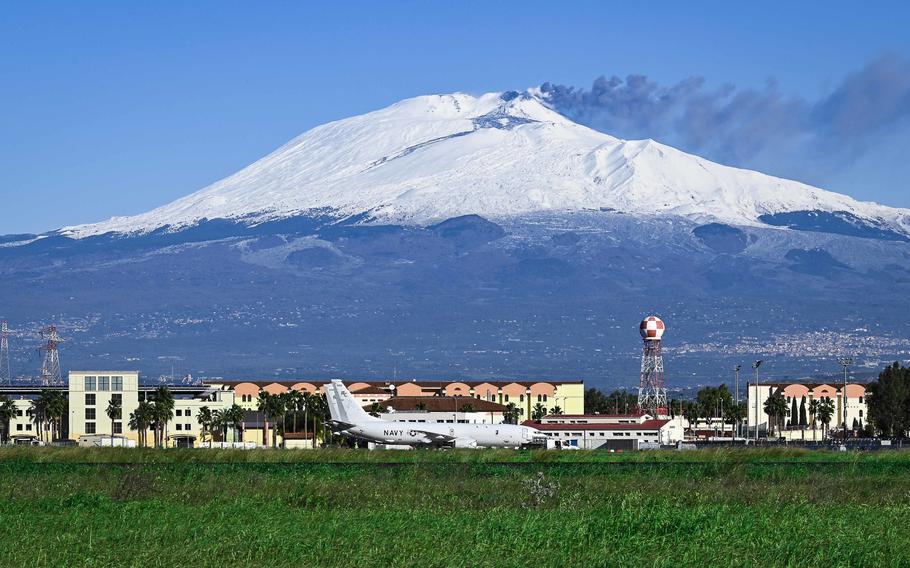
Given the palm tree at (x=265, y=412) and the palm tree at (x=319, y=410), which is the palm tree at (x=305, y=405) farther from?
the palm tree at (x=265, y=412)

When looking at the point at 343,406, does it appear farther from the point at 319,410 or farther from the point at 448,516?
the point at 448,516

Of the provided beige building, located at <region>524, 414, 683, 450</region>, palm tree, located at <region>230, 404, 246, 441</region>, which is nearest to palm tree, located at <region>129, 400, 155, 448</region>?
palm tree, located at <region>230, 404, 246, 441</region>

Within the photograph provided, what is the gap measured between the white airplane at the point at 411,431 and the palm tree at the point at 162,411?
20.7 metres

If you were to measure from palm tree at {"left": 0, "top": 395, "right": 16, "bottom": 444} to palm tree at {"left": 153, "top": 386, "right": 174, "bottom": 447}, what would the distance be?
11.5 meters

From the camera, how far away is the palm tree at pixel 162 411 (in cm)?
12012

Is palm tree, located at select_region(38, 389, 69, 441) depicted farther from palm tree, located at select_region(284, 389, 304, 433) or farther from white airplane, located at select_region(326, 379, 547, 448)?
white airplane, located at select_region(326, 379, 547, 448)

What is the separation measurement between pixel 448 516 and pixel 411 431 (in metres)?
61.7

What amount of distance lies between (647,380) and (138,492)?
12584 cm

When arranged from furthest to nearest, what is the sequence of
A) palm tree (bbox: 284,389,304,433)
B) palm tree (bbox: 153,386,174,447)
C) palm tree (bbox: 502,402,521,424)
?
palm tree (bbox: 502,402,521,424)
palm tree (bbox: 284,389,304,433)
palm tree (bbox: 153,386,174,447)

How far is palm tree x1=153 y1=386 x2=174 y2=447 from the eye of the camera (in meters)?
120

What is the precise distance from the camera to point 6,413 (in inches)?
4970

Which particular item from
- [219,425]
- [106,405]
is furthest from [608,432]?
[106,405]

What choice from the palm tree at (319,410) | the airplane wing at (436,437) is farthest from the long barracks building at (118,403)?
the airplane wing at (436,437)

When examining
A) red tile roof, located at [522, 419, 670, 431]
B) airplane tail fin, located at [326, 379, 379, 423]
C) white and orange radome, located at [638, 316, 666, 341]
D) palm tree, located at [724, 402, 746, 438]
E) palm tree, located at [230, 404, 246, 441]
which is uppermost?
white and orange radome, located at [638, 316, 666, 341]
